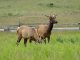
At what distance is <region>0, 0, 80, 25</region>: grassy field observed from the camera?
2134 inches

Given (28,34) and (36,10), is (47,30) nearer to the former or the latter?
(28,34)

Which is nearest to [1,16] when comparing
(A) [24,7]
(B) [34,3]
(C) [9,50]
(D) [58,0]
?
(A) [24,7]

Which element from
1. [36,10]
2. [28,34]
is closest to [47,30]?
[28,34]

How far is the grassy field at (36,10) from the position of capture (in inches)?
2134

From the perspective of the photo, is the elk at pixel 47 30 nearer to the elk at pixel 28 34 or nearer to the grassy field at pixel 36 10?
the elk at pixel 28 34

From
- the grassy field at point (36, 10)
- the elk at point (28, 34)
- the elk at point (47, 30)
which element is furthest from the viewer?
the grassy field at point (36, 10)

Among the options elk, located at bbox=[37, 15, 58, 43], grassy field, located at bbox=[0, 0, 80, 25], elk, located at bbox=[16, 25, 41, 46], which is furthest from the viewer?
grassy field, located at bbox=[0, 0, 80, 25]

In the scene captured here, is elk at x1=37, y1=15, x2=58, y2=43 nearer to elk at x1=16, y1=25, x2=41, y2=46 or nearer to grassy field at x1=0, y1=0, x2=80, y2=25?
elk at x1=16, y1=25, x2=41, y2=46

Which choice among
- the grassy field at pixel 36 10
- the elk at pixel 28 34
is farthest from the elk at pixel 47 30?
the grassy field at pixel 36 10

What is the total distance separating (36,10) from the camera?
212 ft

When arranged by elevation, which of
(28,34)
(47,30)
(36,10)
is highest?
(28,34)

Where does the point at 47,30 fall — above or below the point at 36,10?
above

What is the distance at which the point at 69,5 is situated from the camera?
7200cm

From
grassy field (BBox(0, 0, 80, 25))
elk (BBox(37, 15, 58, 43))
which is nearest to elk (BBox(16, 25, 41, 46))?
elk (BBox(37, 15, 58, 43))
